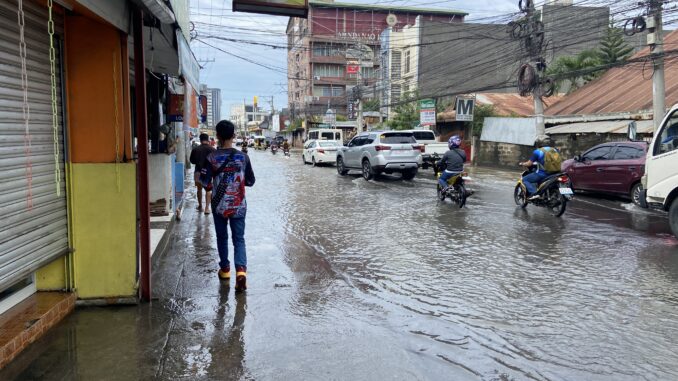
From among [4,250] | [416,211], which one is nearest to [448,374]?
[4,250]

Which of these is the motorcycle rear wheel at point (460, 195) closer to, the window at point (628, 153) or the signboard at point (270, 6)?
the window at point (628, 153)

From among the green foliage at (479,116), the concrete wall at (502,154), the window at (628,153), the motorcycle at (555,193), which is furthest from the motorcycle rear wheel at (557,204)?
the green foliage at (479,116)

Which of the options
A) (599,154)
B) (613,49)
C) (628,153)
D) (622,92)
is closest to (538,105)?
(622,92)

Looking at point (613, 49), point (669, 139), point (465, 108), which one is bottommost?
point (669, 139)

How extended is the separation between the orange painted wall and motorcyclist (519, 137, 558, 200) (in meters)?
8.91

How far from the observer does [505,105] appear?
3219cm

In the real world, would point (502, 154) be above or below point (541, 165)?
below

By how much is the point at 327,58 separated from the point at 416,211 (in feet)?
236

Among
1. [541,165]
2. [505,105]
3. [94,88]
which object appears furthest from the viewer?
[505,105]

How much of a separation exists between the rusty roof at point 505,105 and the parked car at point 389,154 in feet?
38.6

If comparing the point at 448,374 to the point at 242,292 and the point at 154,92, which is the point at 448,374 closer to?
the point at 242,292

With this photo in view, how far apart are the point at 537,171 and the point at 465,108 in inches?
659

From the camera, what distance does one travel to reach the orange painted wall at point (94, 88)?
4.71 metres

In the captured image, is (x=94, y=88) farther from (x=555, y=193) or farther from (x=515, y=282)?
(x=555, y=193)
